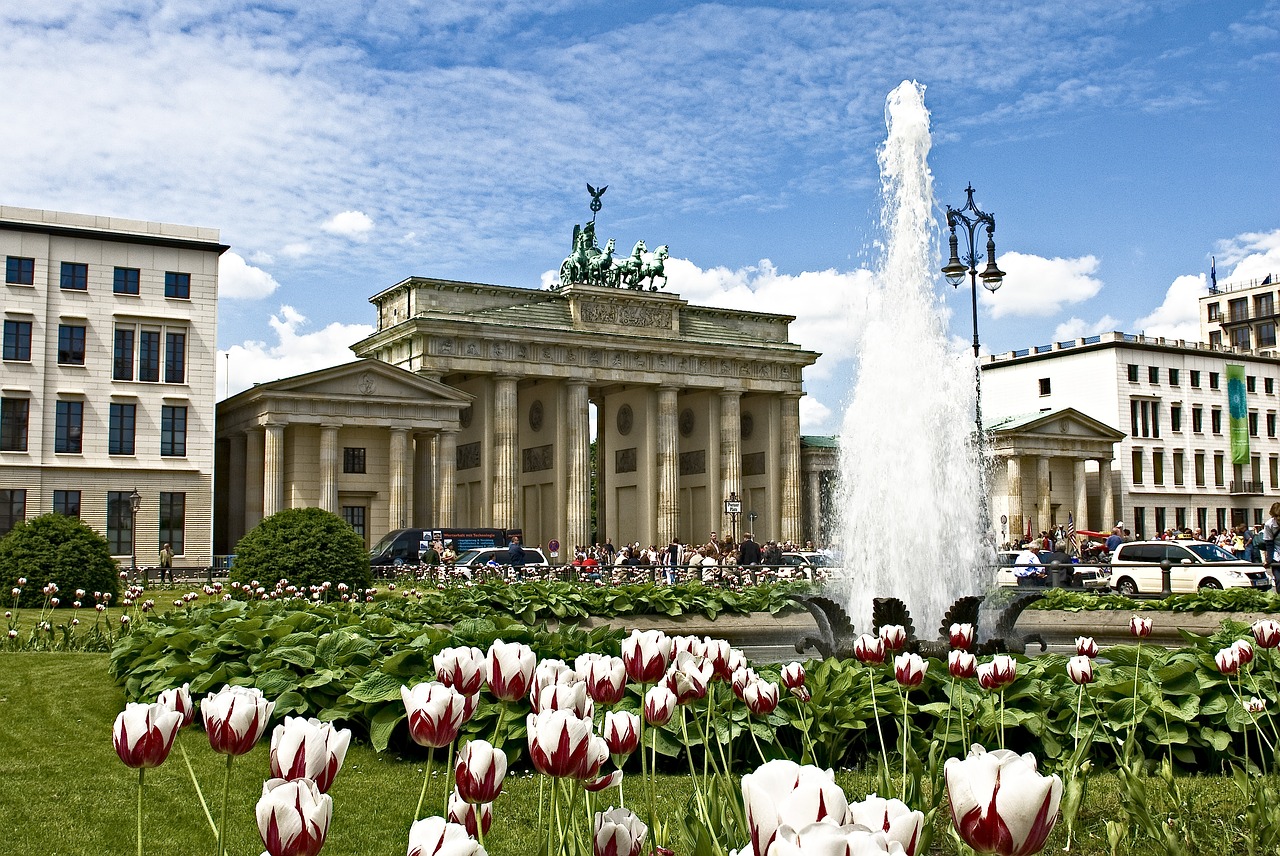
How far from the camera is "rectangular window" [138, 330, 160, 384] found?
2029 inches

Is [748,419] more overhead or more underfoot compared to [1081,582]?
more overhead

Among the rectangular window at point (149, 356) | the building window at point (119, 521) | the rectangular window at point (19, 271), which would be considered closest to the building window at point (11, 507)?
the building window at point (119, 521)

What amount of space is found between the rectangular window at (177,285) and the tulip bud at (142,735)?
52638mm

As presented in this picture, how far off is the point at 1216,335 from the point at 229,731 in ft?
406

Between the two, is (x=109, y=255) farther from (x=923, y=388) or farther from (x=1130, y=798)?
(x=1130, y=798)

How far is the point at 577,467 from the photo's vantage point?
2707 inches

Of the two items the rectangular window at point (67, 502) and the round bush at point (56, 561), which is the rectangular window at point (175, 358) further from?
the round bush at point (56, 561)

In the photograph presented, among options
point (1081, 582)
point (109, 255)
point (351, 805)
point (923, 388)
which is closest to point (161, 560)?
point (109, 255)

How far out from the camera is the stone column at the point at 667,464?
71688 millimetres

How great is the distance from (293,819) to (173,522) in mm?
53235

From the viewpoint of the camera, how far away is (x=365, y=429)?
60.3 m

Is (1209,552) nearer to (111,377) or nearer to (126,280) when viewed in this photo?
(111,377)

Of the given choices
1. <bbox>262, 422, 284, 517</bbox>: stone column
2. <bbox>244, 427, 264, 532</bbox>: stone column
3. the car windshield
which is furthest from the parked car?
<bbox>244, 427, 264, 532</bbox>: stone column

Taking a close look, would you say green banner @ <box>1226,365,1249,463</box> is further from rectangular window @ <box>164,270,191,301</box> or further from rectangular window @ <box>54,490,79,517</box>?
rectangular window @ <box>54,490,79,517</box>
